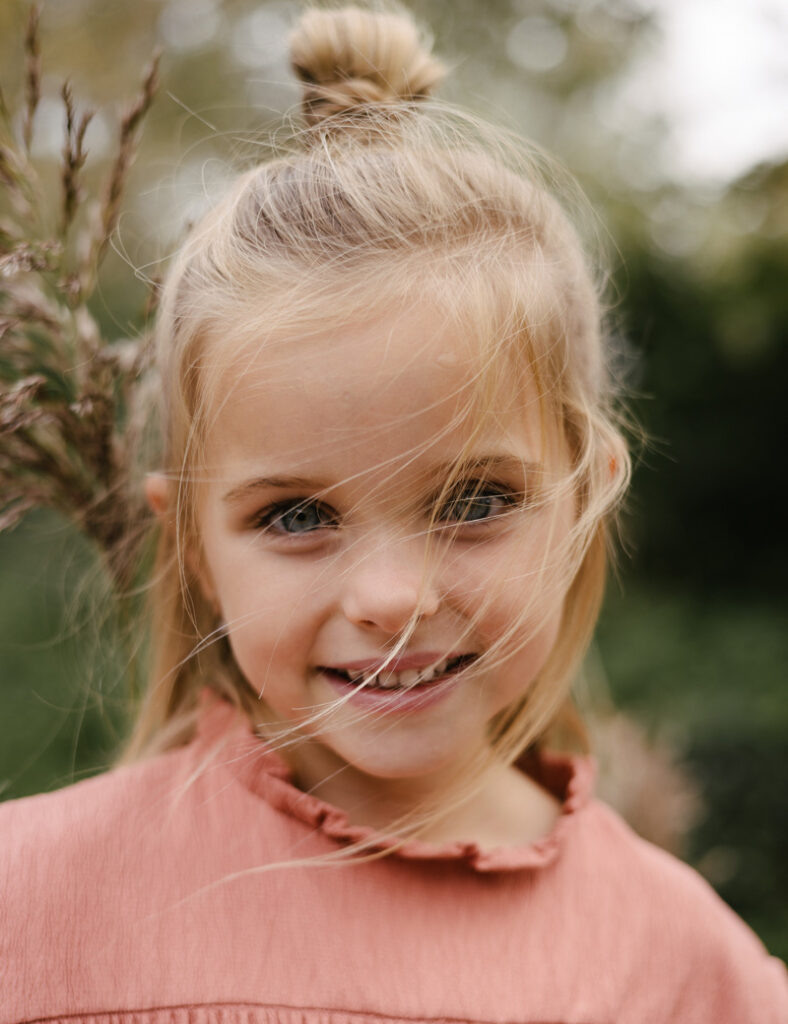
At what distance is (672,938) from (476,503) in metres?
0.79

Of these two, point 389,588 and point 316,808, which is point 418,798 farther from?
point 389,588

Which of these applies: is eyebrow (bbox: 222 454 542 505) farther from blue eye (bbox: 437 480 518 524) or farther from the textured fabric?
the textured fabric

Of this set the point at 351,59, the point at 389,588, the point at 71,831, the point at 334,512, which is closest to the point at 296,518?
the point at 334,512

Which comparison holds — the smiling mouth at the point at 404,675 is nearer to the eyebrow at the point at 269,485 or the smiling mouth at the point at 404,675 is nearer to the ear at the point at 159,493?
the eyebrow at the point at 269,485

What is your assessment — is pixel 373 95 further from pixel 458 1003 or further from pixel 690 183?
pixel 690 183

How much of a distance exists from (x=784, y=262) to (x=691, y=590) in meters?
2.50

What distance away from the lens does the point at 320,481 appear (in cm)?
125

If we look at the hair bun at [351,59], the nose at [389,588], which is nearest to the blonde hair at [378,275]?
the hair bun at [351,59]

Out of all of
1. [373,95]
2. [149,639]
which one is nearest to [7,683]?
[149,639]

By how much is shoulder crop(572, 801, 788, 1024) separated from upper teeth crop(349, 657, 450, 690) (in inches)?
19.5

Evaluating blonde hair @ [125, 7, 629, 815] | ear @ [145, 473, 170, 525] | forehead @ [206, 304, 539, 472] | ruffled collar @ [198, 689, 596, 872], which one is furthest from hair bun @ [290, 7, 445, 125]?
ruffled collar @ [198, 689, 596, 872]

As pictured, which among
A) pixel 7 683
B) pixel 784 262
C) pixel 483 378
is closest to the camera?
pixel 483 378

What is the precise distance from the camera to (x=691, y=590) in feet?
Result: 24.4

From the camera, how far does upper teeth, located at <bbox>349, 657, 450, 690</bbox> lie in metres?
1.30
